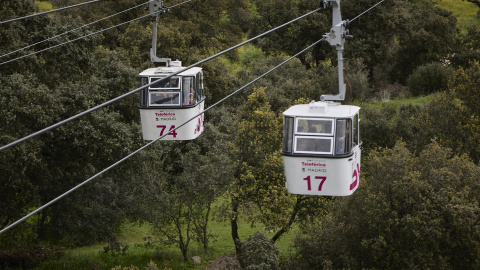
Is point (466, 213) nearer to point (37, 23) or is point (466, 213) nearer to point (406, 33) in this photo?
point (37, 23)

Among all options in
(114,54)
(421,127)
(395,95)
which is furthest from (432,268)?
(395,95)

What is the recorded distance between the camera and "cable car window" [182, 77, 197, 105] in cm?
1516

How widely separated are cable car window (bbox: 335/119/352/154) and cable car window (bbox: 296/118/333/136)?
0.15 metres

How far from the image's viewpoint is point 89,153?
76.3 feet

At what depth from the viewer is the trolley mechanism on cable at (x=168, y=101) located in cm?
1491

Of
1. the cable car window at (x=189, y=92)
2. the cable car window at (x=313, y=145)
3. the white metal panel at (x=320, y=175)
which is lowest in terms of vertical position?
the white metal panel at (x=320, y=175)

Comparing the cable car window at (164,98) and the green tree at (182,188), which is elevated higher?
the cable car window at (164,98)

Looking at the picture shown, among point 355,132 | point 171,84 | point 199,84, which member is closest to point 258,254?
point 199,84

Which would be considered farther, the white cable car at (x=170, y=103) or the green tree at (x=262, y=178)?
the green tree at (x=262, y=178)

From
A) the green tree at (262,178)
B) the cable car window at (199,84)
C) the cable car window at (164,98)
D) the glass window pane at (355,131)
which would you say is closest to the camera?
the glass window pane at (355,131)

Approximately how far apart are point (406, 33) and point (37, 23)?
28.9m

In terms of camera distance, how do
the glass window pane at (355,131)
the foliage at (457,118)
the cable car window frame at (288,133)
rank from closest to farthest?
the cable car window frame at (288,133)
the glass window pane at (355,131)
the foliage at (457,118)

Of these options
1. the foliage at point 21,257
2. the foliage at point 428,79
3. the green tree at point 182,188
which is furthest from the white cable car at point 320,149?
the foliage at point 428,79

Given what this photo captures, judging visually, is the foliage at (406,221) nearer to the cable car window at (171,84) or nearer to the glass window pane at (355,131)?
the glass window pane at (355,131)
